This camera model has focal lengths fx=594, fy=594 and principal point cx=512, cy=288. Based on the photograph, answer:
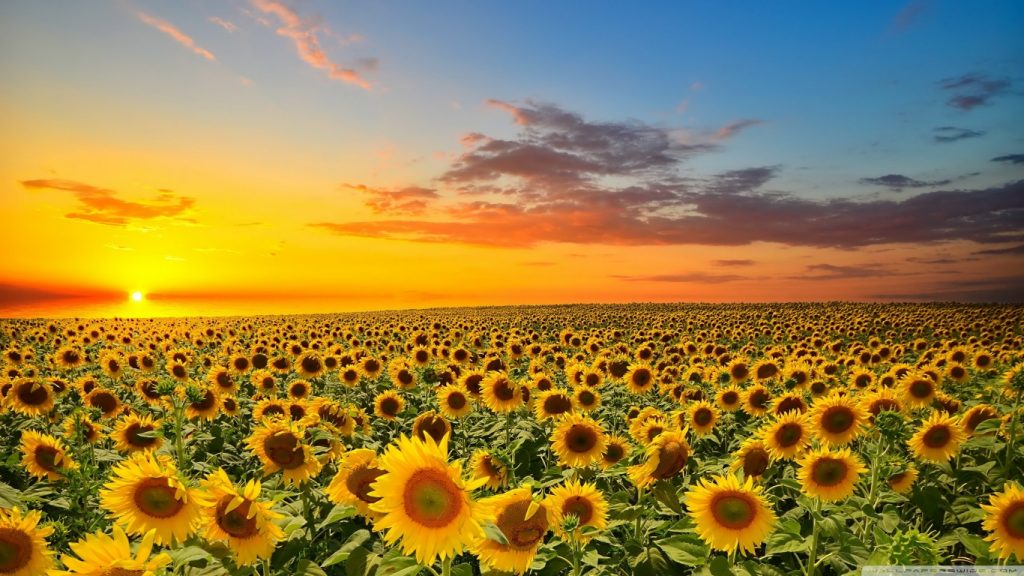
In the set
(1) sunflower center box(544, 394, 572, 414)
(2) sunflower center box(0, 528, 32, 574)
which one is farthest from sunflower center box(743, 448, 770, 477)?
(2) sunflower center box(0, 528, 32, 574)

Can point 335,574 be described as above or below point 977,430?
below

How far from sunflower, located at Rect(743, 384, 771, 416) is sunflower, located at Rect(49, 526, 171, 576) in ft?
30.5

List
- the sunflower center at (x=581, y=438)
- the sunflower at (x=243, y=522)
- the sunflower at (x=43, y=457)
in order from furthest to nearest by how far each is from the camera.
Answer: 1. the sunflower at (x=43, y=457)
2. the sunflower center at (x=581, y=438)
3. the sunflower at (x=243, y=522)

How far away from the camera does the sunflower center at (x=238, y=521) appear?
3570mm

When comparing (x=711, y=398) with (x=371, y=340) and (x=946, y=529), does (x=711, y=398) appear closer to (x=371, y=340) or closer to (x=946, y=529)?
(x=946, y=529)

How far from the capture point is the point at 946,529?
6543 millimetres

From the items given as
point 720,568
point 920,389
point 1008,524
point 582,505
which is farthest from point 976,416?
point 582,505

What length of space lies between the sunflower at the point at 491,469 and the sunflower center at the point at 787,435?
127 inches

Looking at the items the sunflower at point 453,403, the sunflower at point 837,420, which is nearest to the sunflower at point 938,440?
the sunflower at point 837,420

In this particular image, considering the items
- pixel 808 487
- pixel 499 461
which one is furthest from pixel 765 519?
pixel 499 461

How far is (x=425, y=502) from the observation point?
2.92m

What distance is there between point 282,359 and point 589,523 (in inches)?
529

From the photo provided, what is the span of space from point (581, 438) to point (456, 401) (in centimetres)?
399

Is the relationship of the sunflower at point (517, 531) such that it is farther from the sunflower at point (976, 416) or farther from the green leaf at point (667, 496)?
the sunflower at point (976, 416)
